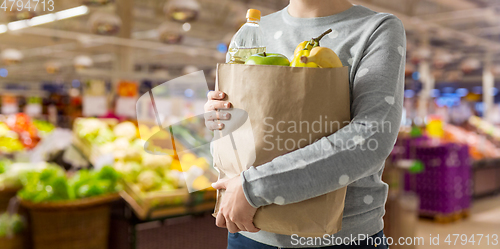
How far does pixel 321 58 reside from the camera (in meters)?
0.80

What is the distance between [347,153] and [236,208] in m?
0.26

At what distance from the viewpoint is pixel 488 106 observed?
1288cm

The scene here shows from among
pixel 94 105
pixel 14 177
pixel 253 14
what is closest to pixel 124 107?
pixel 94 105

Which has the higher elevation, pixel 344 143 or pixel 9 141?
pixel 344 143

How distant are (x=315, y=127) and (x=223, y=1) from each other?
7.34 metres

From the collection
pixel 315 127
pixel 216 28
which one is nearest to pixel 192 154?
pixel 315 127

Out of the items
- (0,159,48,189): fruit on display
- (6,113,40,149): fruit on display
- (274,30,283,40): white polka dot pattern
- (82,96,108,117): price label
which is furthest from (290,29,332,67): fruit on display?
(6,113,40,149): fruit on display

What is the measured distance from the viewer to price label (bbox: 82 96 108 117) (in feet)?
17.0

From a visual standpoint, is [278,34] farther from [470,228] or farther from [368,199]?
[470,228]

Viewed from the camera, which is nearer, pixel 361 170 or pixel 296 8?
pixel 361 170

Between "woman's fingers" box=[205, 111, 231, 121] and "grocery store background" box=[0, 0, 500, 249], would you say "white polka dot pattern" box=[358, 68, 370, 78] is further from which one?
"grocery store background" box=[0, 0, 500, 249]

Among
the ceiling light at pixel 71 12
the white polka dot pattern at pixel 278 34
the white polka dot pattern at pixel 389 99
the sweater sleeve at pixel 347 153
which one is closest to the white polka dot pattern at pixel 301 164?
the sweater sleeve at pixel 347 153

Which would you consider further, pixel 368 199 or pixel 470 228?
pixel 470 228

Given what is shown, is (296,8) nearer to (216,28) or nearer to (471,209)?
(471,209)
